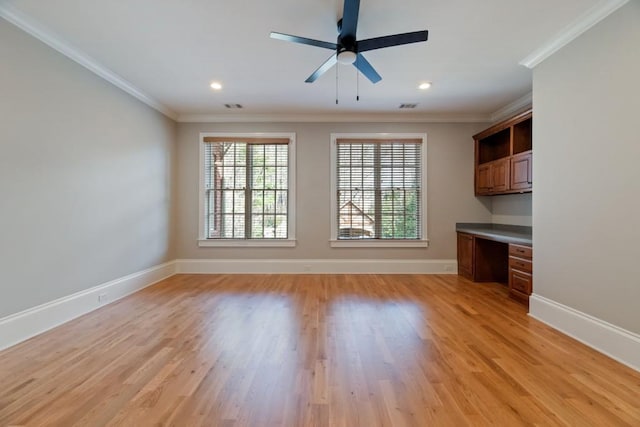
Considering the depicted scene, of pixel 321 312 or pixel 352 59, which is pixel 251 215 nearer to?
pixel 321 312

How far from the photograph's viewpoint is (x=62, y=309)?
2.93 meters

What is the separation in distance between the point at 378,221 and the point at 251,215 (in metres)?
2.39

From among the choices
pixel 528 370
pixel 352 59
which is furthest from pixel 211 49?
pixel 528 370

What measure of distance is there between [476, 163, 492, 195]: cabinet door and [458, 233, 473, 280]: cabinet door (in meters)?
0.82

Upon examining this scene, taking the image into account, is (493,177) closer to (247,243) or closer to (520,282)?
(520,282)

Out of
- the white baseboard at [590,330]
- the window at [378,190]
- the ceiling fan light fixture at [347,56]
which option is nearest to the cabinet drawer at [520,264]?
the white baseboard at [590,330]

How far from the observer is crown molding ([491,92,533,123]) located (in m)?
4.22

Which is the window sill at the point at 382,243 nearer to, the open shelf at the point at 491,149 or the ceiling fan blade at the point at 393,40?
the open shelf at the point at 491,149

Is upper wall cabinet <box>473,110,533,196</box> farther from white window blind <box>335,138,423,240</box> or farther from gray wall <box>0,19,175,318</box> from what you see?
A: gray wall <box>0,19,175,318</box>

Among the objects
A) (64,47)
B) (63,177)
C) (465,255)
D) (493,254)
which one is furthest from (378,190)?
(64,47)

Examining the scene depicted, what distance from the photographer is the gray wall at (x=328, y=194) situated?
17.1ft

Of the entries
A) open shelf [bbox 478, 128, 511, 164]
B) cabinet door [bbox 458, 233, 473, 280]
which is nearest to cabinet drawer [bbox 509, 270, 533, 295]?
cabinet door [bbox 458, 233, 473, 280]

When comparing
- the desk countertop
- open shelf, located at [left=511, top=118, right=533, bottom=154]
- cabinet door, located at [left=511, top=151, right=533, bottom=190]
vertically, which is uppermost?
open shelf, located at [left=511, top=118, right=533, bottom=154]

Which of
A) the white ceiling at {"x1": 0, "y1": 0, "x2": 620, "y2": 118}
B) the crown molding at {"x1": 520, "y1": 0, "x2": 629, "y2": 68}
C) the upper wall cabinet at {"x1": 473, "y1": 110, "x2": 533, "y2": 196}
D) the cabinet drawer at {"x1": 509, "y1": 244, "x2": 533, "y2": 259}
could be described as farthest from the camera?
the upper wall cabinet at {"x1": 473, "y1": 110, "x2": 533, "y2": 196}
